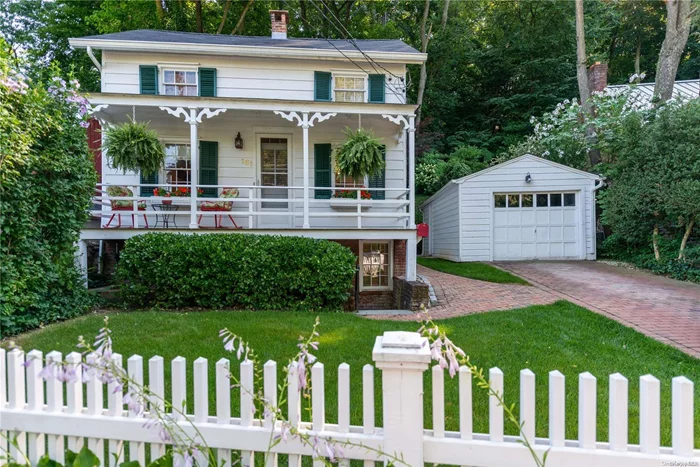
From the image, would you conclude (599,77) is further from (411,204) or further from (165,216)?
(165,216)

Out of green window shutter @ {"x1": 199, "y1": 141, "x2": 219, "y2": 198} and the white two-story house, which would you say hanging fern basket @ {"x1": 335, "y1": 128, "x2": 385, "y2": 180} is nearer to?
the white two-story house

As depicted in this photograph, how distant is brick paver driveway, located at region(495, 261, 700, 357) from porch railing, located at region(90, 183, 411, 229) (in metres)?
3.63

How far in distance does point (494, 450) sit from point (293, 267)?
5.39m

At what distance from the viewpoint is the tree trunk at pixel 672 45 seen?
12.3 m

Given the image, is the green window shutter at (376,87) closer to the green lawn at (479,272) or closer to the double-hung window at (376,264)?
the double-hung window at (376,264)

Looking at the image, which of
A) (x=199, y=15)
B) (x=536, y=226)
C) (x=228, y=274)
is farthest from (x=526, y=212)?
(x=199, y=15)

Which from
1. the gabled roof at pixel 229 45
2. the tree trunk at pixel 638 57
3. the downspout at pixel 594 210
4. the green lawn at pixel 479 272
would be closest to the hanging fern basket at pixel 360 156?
the gabled roof at pixel 229 45

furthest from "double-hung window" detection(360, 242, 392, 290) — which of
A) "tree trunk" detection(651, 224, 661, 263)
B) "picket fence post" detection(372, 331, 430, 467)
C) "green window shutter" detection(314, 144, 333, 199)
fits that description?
"picket fence post" detection(372, 331, 430, 467)

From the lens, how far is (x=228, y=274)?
6609mm

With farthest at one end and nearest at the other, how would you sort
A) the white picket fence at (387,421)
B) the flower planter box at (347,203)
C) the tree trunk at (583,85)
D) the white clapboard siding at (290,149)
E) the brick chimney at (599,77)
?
1. the brick chimney at (599,77)
2. the tree trunk at (583,85)
3. the white clapboard siding at (290,149)
4. the flower planter box at (347,203)
5. the white picket fence at (387,421)

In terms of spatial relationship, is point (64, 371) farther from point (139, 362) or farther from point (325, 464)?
point (325, 464)

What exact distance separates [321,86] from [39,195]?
6790mm

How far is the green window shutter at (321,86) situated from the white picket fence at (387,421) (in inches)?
358

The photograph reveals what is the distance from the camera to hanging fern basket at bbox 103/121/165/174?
7273 mm
